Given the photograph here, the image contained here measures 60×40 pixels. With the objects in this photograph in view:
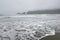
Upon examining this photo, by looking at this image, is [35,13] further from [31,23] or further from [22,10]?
[31,23]

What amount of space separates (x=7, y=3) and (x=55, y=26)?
2.04 feet

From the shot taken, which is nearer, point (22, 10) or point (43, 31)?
point (43, 31)

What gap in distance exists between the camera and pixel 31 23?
35.4 inches

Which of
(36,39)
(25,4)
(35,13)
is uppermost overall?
(25,4)

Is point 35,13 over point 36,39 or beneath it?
over

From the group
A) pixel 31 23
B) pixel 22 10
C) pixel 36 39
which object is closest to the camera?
pixel 36 39

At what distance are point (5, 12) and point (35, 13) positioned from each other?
328 millimetres

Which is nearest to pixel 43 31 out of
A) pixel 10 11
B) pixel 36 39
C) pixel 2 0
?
pixel 36 39

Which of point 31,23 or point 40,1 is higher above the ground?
point 40,1

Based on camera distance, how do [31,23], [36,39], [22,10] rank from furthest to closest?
[22,10] < [31,23] < [36,39]

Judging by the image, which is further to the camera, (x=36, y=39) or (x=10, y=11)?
(x=10, y=11)

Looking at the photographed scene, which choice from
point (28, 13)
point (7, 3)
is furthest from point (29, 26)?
point (7, 3)

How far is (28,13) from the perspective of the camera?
A: 1.18 m

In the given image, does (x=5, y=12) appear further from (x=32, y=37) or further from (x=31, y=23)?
(x=32, y=37)
